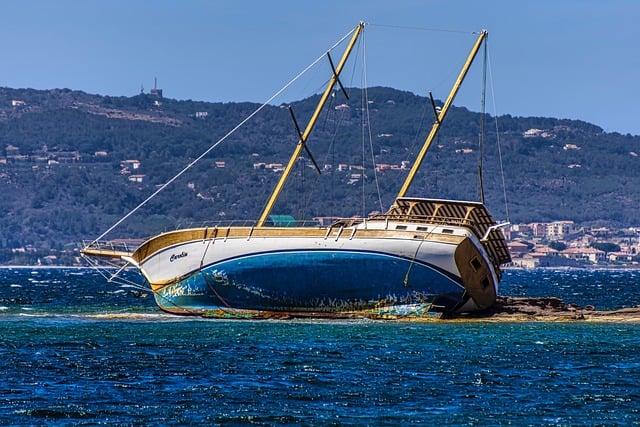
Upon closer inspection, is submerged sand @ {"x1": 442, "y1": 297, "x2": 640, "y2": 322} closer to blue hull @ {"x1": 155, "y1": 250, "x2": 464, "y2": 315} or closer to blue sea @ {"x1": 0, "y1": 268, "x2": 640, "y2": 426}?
blue sea @ {"x1": 0, "y1": 268, "x2": 640, "y2": 426}

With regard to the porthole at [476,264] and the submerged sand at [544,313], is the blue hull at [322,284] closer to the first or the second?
the porthole at [476,264]

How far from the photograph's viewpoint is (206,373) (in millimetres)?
37969

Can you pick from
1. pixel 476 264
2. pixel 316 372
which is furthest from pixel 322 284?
pixel 316 372

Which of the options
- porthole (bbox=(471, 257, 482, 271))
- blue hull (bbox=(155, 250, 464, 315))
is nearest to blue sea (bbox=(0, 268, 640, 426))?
blue hull (bbox=(155, 250, 464, 315))

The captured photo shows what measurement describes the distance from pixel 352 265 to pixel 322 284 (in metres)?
1.65

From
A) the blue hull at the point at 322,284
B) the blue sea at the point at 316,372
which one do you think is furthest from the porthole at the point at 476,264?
the blue sea at the point at 316,372

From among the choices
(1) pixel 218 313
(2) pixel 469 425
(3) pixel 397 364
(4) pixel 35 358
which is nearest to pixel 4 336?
(4) pixel 35 358

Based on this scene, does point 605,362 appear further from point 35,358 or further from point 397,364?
point 35,358

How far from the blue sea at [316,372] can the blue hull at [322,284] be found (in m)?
1.51

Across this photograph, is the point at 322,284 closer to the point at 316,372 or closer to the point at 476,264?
the point at 476,264

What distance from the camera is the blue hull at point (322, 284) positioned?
54.7 metres

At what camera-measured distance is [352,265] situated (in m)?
54.9

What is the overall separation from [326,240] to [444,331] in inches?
266

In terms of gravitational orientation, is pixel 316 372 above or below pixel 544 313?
below
